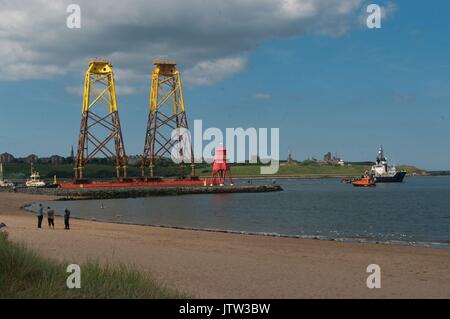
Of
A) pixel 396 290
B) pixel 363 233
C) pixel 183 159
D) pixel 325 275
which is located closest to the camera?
pixel 396 290

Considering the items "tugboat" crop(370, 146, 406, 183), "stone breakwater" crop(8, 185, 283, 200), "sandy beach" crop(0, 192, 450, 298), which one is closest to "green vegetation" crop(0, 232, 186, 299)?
"sandy beach" crop(0, 192, 450, 298)

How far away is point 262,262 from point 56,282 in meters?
8.43

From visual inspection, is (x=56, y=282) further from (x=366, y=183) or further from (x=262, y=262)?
(x=366, y=183)

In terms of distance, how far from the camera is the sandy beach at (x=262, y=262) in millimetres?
11438

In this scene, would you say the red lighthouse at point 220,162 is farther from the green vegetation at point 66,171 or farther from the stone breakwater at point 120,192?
the green vegetation at point 66,171

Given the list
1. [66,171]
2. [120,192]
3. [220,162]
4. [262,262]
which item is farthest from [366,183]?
[262,262]

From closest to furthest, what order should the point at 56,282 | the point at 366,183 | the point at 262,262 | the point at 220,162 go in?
the point at 56,282 < the point at 262,262 < the point at 220,162 < the point at 366,183

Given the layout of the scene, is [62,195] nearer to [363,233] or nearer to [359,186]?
[363,233]

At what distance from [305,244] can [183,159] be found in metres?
60.7

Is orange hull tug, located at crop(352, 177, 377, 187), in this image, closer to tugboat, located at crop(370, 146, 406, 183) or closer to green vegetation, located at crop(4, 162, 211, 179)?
tugboat, located at crop(370, 146, 406, 183)

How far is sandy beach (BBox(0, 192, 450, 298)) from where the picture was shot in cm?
1144

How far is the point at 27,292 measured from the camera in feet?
23.8

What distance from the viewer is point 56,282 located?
7879 mm
